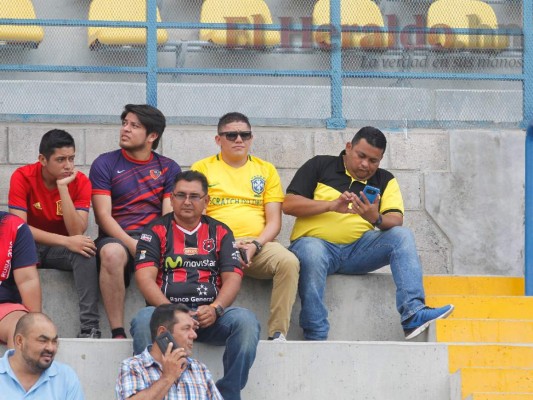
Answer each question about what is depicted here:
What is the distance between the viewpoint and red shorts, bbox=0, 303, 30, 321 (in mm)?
6739

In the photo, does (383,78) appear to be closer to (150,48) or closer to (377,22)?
(377,22)

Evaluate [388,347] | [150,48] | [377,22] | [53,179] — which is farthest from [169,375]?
[377,22]

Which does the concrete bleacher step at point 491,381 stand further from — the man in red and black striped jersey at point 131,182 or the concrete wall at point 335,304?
the man in red and black striped jersey at point 131,182

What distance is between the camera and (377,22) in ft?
30.2

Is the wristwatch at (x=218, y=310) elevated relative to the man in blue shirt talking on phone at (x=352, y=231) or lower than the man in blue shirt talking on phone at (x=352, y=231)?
lower

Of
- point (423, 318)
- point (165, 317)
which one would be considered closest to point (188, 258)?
point (165, 317)

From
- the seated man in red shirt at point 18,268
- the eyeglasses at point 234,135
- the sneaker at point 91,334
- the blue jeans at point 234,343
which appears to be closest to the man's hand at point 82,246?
the seated man in red shirt at point 18,268

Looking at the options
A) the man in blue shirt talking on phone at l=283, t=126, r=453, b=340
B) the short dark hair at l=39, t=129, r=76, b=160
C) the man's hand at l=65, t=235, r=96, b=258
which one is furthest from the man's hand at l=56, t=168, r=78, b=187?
the man in blue shirt talking on phone at l=283, t=126, r=453, b=340

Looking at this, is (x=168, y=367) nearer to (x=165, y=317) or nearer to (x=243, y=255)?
(x=165, y=317)

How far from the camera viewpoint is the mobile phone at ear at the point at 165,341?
241 inches

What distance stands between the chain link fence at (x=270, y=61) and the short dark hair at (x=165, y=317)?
2.74 metres

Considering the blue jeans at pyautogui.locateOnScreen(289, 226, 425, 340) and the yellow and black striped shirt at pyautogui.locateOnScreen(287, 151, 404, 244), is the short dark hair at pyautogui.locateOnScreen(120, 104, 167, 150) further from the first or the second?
the blue jeans at pyautogui.locateOnScreen(289, 226, 425, 340)

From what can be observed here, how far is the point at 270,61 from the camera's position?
905cm

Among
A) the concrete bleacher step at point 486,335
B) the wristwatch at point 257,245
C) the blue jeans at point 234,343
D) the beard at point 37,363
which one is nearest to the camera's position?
the beard at point 37,363
